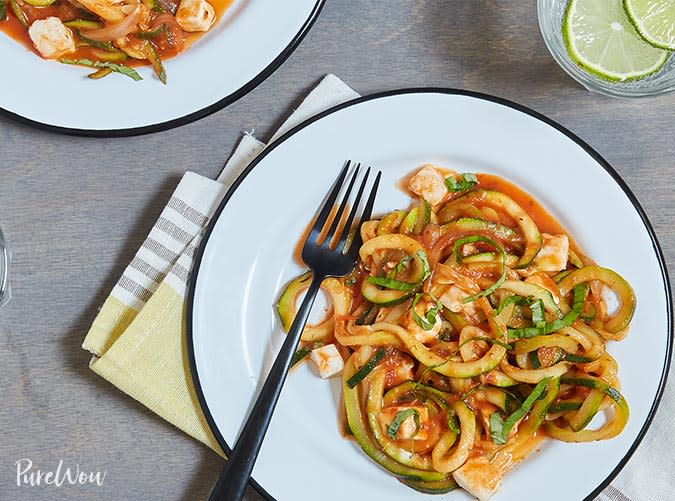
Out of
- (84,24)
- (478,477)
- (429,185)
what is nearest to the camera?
(478,477)

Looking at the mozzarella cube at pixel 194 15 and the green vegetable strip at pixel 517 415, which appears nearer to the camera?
the green vegetable strip at pixel 517 415

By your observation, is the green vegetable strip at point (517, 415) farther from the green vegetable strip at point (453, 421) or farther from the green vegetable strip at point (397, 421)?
the green vegetable strip at point (397, 421)

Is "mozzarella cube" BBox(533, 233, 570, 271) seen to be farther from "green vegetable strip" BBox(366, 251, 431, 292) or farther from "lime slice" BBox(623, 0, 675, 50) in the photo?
"lime slice" BBox(623, 0, 675, 50)

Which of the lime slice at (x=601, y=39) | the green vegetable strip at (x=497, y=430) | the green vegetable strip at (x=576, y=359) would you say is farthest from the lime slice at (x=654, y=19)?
the green vegetable strip at (x=497, y=430)

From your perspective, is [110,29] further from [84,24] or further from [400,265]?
[400,265]

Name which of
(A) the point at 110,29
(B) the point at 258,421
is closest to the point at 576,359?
(B) the point at 258,421

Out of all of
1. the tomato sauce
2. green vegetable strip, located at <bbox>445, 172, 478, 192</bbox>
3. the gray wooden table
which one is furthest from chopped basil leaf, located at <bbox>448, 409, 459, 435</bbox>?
the tomato sauce

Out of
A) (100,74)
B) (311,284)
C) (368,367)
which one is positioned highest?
(100,74)

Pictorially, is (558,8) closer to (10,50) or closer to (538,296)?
(538,296)
